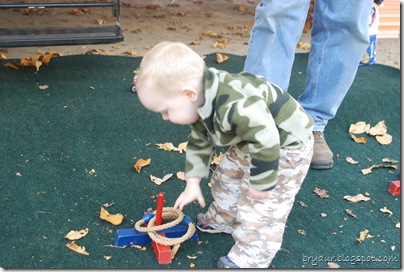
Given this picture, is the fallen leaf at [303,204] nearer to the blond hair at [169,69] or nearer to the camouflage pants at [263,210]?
the camouflage pants at [263,210]

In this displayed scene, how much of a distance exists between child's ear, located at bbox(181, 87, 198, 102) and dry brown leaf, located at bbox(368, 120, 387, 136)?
5.84 ft

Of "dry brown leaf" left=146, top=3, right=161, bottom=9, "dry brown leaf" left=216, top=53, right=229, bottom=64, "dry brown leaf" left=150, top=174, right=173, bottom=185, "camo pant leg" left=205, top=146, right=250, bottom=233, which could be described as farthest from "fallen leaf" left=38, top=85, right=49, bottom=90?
"dry brown leaf" left=146, top=3, right=161, bottom=9

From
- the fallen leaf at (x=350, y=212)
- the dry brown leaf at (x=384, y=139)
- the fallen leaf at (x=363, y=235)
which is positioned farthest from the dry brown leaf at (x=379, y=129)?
the fallen leaf at (x=363, y=235)

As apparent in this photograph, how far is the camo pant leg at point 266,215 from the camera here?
1898 mm

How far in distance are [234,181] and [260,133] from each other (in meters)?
0.40

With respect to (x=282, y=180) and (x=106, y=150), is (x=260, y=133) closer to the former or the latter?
(x=282, y=180)

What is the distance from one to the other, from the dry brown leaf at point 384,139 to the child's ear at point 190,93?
172cm

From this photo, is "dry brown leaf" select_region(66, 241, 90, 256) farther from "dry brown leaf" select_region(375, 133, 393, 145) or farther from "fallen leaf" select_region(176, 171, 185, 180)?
"dry brown leaf" select_region(375, 133, 393, 145)

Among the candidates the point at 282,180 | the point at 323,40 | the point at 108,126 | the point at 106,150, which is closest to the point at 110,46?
the point at 108,126

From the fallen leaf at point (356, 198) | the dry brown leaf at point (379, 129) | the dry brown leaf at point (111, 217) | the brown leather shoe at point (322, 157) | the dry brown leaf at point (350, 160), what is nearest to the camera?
the dry brown leaf at point (111, 217)

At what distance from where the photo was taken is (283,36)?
97.7 inches

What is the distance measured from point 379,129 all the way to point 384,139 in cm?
11

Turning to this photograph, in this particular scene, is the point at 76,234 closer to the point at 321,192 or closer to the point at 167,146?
the point at 167,146

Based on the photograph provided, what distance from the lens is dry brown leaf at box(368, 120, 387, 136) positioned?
10.5ft
